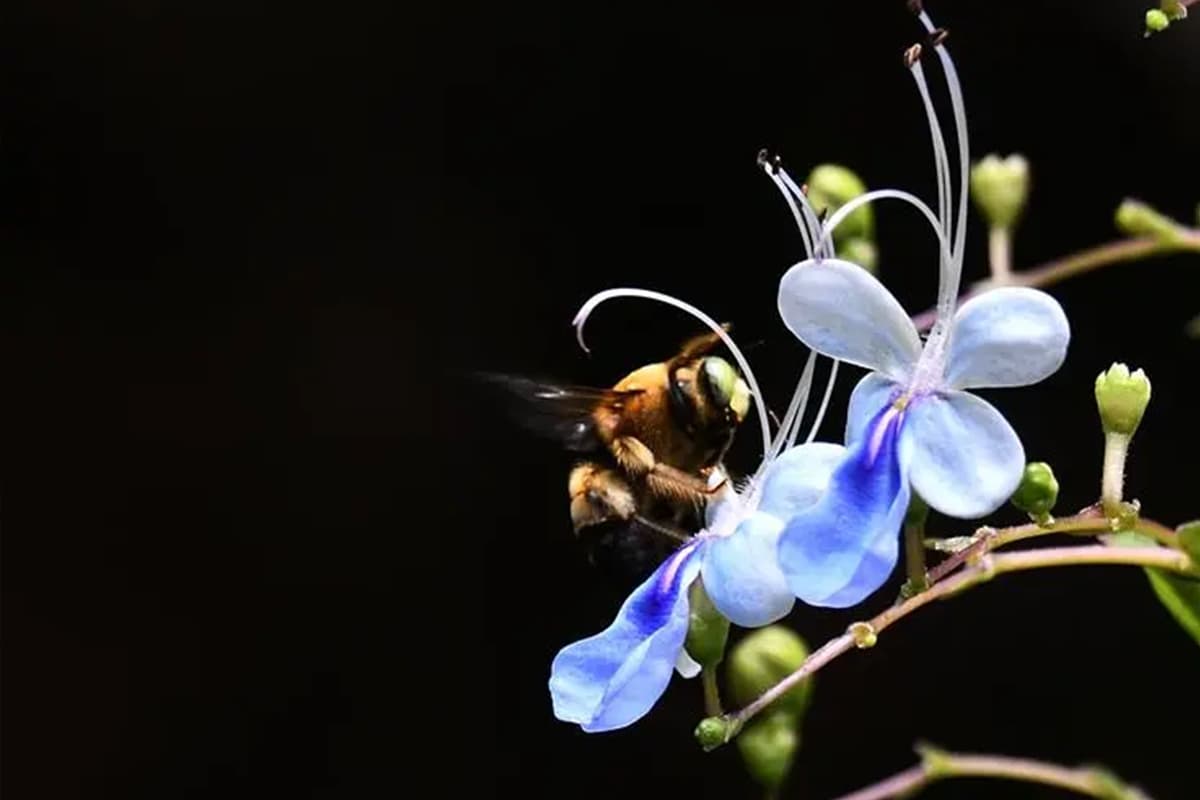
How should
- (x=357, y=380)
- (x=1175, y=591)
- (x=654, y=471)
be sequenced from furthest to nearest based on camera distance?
1. (x=357, y=380)
2. (x=654, y=471)
3. (x=1175, y=591)

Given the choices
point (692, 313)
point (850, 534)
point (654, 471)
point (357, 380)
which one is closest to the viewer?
point (850, 534)

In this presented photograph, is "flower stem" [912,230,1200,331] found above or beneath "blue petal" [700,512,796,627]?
above

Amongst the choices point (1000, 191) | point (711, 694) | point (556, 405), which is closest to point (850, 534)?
point (711, 694)

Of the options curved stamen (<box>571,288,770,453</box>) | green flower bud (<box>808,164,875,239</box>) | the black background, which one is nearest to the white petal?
curved stamen (<box>571,288,770,453</box>)

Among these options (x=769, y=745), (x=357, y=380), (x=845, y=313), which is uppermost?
(x=845, y=313)

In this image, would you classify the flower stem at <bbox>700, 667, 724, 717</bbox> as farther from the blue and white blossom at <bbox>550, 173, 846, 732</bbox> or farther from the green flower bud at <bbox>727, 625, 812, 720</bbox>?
the green flower bud at <bbox>727, 625, 812, 720</bbox>

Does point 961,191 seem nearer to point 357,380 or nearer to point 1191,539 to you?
point 1191,539
